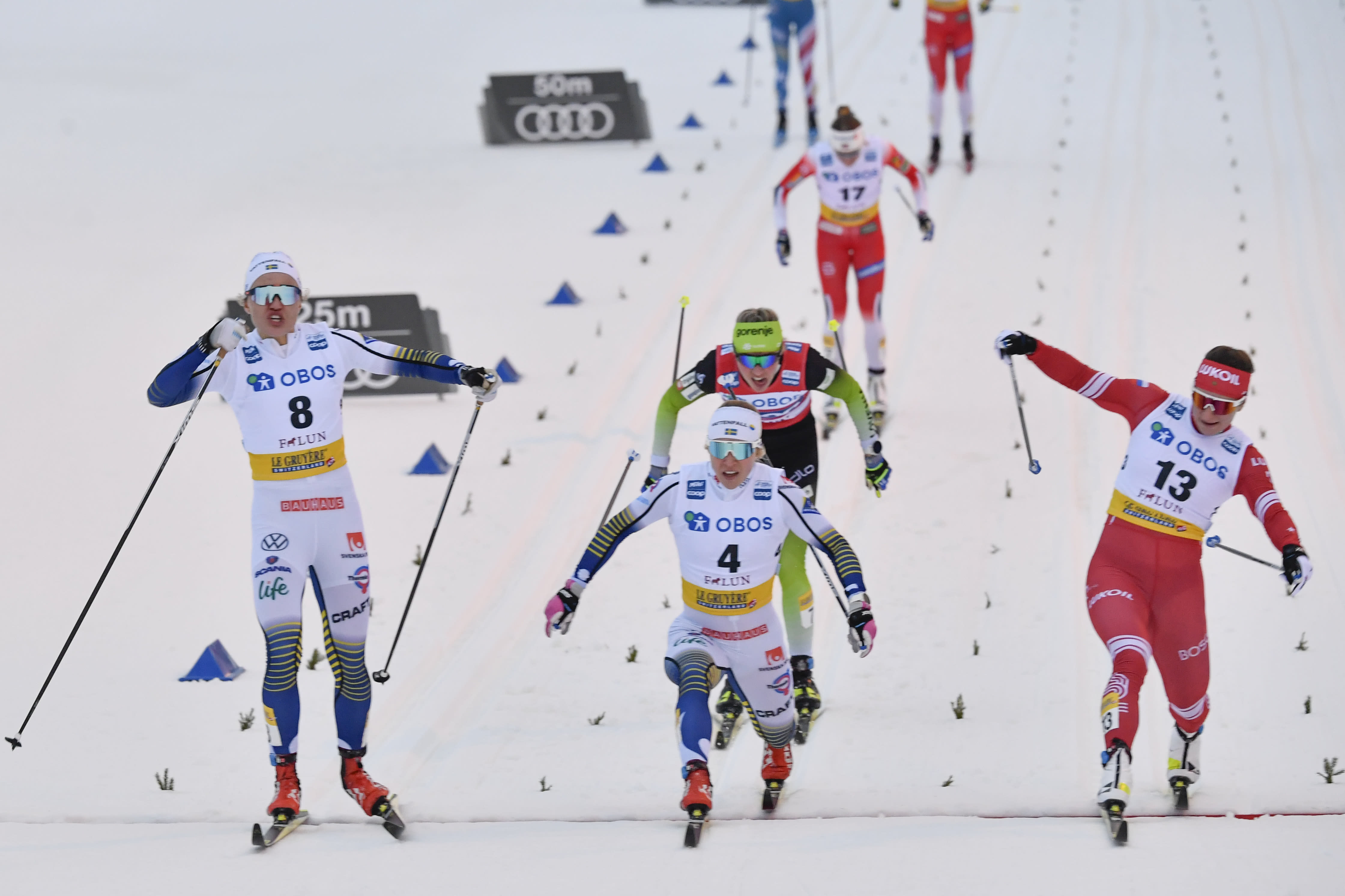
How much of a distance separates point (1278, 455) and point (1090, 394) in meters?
4.06

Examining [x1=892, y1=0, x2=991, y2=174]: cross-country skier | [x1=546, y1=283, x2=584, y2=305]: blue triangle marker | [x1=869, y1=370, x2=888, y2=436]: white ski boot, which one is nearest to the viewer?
[x1=869, y1=370, x2=888, y2=436]: white ski boot

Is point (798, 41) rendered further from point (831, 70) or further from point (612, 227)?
point (612, 227)

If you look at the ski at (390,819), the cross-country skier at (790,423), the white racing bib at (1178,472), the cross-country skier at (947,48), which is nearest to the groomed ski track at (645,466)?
the ski at (390,819)

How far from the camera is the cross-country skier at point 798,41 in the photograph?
54.4 ft

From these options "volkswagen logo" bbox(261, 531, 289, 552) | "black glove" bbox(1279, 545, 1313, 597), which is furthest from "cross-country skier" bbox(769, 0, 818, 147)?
"volkswagen logo" bbox(261, 531, 289, 552)

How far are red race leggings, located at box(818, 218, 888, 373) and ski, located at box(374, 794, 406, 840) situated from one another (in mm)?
5445

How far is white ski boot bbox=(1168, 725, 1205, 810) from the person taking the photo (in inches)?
→ 256

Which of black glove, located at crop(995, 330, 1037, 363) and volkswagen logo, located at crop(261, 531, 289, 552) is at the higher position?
black glove, located at crop(995, 330, 1037, 363)

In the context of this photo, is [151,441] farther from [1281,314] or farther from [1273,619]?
[1281,314]

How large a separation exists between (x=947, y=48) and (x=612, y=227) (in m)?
4.18

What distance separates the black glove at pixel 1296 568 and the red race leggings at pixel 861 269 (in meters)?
4.83

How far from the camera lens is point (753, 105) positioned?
Result: 64.9 ft

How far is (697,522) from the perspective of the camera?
Result: 636cm

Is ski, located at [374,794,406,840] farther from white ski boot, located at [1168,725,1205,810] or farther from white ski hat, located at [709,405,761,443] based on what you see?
white ski boot, located at [1168,725,1205,810]
